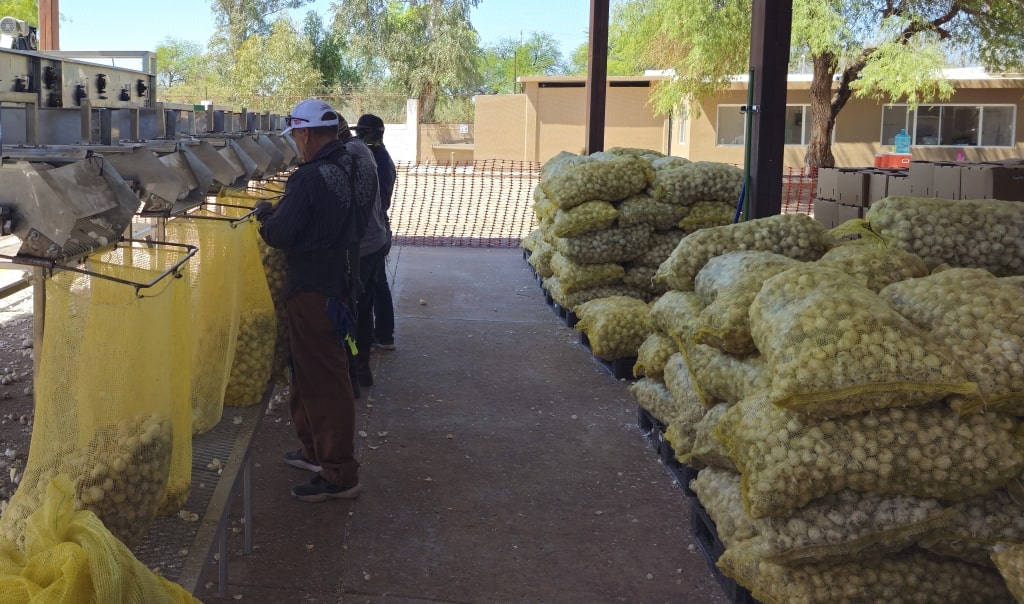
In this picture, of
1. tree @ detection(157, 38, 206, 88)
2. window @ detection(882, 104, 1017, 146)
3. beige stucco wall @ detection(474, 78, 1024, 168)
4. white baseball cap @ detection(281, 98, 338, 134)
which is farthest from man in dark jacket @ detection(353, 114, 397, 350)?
tree @ detection(157, 38, 206, 88)

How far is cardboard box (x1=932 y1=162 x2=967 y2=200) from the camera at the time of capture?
6.29 m

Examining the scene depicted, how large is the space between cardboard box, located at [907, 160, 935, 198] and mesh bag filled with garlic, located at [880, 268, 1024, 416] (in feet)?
10.9

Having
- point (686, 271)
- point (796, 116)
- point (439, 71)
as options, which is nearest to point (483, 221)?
point (686, 271)

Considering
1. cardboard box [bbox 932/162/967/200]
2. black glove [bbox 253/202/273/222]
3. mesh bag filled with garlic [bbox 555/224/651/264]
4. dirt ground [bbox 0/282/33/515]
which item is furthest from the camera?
mesh bag filled with garlic [bbox 555/224/651/264]

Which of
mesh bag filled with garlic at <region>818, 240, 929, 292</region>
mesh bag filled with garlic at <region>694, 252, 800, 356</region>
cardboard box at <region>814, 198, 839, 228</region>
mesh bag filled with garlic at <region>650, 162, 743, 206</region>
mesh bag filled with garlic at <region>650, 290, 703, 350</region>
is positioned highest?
mesh bag filled with garlic at <region>650, 162, 743, 206</region>

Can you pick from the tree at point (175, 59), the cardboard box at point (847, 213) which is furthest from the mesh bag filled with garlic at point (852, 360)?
the tree at point (175, 59)

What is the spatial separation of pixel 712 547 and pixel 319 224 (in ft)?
7.09

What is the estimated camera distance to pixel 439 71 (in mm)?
43094

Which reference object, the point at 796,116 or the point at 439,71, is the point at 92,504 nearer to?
the point at 796,116

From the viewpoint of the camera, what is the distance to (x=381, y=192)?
283 inches

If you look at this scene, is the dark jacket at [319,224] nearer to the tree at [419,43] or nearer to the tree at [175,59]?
the tree at [419,43]

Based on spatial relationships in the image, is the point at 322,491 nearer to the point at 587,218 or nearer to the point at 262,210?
the point at 262,210

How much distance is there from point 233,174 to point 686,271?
7.10 feet

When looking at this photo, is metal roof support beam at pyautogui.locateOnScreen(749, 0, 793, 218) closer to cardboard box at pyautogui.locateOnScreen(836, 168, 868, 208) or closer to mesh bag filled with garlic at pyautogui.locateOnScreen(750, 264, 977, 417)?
cardboard box at pyautogui.locateOnScreen(836, 168, 868, 208)
